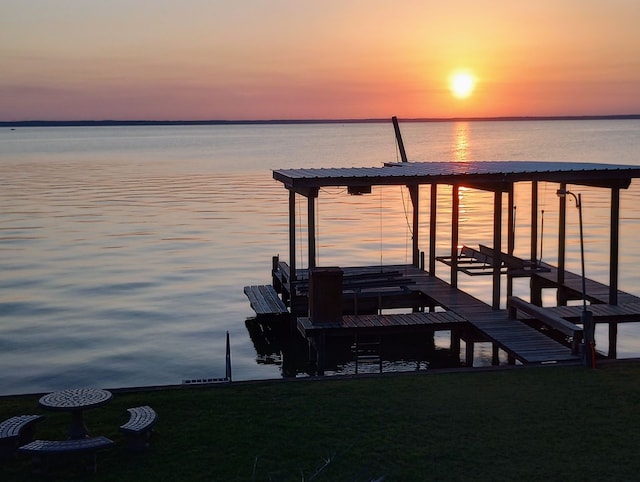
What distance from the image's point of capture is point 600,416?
1223cm

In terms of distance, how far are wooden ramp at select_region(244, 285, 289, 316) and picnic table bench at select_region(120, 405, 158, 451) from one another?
1034cm

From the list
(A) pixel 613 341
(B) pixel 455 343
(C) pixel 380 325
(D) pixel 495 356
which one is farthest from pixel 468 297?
(C) pixel 380 325

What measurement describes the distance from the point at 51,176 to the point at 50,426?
76.3 metres

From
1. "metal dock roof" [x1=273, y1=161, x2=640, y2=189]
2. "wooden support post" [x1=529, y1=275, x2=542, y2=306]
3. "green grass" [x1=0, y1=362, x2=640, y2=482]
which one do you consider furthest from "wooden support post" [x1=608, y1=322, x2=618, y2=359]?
"green grass" [x1=0, y1=362, x2=640, y2=482]

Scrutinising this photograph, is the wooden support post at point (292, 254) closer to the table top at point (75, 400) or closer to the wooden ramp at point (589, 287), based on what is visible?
the wooden ramp at point (589, 287)

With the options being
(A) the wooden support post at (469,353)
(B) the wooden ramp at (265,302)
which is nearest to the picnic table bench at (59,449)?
(A) the wooden support post at (469,353)

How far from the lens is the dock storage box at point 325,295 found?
17.7 metres

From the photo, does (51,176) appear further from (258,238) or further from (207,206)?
(258,238)

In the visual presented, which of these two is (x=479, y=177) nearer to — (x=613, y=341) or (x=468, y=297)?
(x=468, y=297)

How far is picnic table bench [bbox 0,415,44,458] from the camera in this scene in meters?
10.8

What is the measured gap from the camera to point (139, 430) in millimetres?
10836

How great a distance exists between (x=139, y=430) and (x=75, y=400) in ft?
3.14

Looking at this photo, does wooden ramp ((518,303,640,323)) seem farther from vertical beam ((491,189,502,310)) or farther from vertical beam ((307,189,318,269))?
vertical beam ((307,189,318,269))

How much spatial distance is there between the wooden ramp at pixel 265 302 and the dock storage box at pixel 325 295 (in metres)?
3.69
